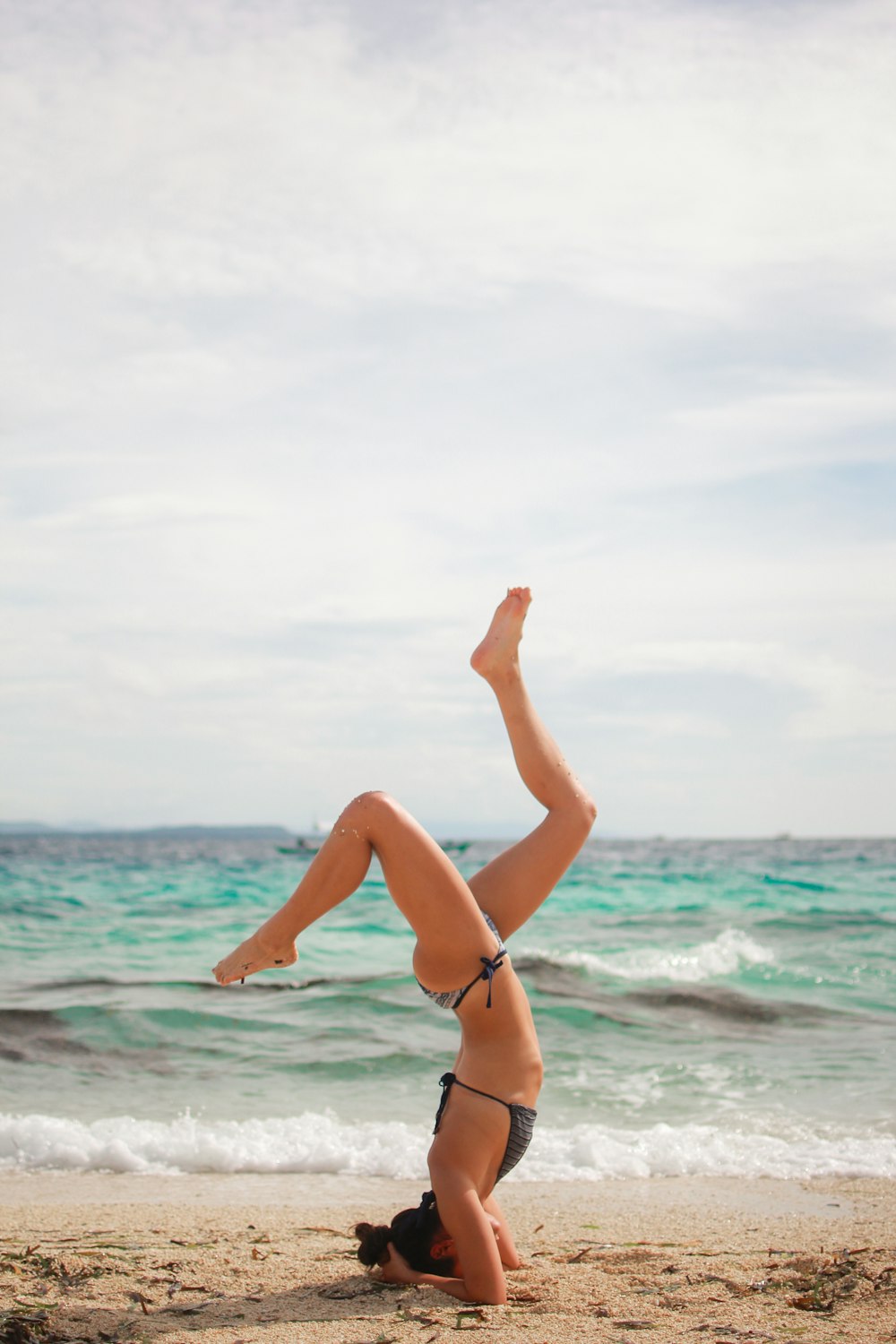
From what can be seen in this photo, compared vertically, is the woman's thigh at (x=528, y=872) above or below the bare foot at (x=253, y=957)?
above

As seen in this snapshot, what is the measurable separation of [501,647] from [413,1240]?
7.34 ft

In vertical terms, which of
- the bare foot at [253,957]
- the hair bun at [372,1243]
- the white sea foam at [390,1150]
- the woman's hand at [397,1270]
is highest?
the bare foot at [253,957]

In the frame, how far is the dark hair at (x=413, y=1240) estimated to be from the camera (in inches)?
166

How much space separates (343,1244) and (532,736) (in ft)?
8.11

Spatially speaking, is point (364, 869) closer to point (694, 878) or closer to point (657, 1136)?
point (657, 1136)

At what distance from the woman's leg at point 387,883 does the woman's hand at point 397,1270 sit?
3.90 feet

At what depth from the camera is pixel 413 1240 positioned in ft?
13.8

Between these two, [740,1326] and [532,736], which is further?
[532,736]

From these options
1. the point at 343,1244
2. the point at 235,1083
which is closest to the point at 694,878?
the point at 235,1083

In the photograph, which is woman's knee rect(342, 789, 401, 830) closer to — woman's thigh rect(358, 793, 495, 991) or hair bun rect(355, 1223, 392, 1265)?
woman's thigh rect(358, 793, 495, 991)

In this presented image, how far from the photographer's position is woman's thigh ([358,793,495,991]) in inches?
154

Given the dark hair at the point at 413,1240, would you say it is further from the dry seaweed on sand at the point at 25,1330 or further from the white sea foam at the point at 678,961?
the white sea foam at the point at 678,961

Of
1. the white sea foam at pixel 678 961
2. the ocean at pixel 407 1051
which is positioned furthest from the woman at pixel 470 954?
the white sea foam at pixel 678 961

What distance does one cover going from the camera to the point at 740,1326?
3744mm
